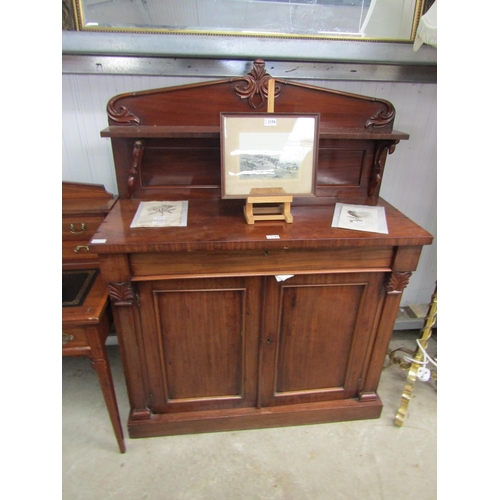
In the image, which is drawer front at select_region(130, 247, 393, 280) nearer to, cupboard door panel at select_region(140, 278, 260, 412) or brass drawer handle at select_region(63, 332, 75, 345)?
cupboard door panel at select_region(140, 278, 260, 412)

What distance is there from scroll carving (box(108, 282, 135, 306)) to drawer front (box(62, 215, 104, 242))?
43cm

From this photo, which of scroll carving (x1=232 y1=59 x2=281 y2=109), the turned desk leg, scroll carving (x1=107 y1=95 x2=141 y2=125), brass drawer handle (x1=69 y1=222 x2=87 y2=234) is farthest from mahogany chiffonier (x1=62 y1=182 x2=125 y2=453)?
the turned desk leg

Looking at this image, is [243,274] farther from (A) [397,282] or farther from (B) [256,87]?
(B) [256,87]

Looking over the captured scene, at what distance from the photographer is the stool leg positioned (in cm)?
133

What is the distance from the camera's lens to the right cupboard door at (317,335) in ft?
4.47

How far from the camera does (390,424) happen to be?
168 centimetres

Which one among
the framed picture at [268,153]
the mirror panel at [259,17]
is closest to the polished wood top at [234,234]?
the framed picture at [268,153]

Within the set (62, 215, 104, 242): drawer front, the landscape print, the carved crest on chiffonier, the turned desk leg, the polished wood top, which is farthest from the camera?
the turned desk leg

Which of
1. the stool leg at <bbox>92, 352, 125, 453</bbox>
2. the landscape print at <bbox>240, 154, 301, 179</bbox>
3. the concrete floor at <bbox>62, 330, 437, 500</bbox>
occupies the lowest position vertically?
the concrete floor at <bbox>62, 330, 437, 500</bbox>

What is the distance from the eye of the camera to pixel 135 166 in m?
1.39

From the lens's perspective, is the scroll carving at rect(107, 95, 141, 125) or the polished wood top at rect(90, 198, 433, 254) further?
the scroll carving at rect(107, 95, 141, 125)

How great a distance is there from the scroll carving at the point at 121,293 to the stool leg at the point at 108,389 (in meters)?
0.23

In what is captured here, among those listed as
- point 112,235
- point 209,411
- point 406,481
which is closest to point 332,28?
point 112,235

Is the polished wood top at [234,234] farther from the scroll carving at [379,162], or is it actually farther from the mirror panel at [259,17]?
the mirror panel at [259,17]
